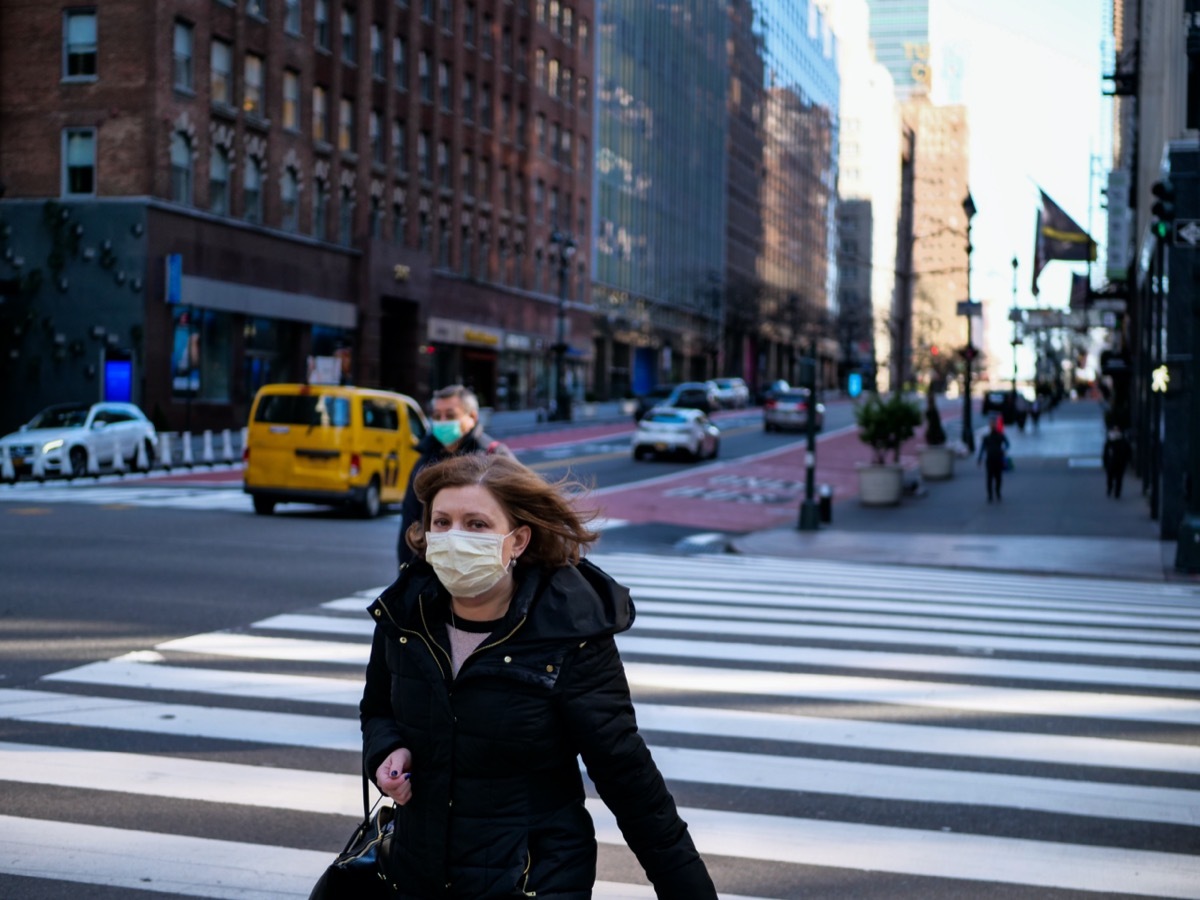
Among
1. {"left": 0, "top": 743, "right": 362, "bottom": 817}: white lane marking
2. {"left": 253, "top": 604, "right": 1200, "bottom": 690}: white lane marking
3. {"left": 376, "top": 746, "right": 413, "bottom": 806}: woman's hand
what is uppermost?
{"left": 376, "top": 746, "right": 413, "bottom": 806}: woman's hand

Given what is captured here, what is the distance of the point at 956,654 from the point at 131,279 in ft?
117

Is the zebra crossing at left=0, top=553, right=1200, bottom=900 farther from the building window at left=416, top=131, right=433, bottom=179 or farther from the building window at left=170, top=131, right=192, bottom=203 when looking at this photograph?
the building window at left=416, top=131, right=433, bottom=179

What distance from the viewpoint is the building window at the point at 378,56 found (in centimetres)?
5894

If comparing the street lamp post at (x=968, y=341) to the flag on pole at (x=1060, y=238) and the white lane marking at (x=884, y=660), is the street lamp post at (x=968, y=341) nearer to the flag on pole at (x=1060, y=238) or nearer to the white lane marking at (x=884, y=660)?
the flag on pole at (x=1060, y=238)

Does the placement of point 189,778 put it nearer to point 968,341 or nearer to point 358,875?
point 358,875

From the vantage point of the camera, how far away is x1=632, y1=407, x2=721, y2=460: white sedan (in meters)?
44.8

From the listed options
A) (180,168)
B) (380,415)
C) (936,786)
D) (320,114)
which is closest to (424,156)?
(320,114)

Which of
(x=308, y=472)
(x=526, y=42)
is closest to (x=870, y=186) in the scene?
(x=526, y=42)

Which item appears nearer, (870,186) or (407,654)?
(407,654)

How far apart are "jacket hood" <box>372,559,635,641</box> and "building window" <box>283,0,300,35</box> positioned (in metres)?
50.8

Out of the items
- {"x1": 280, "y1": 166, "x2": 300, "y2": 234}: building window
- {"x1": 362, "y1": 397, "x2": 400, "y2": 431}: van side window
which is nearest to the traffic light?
{"x1": 362, "y1": 397, "x2": 400, "y2": 431}: van side window

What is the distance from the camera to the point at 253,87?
4950 cm

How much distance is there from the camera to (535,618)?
3.50m

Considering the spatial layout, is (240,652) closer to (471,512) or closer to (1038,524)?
(471,512)
